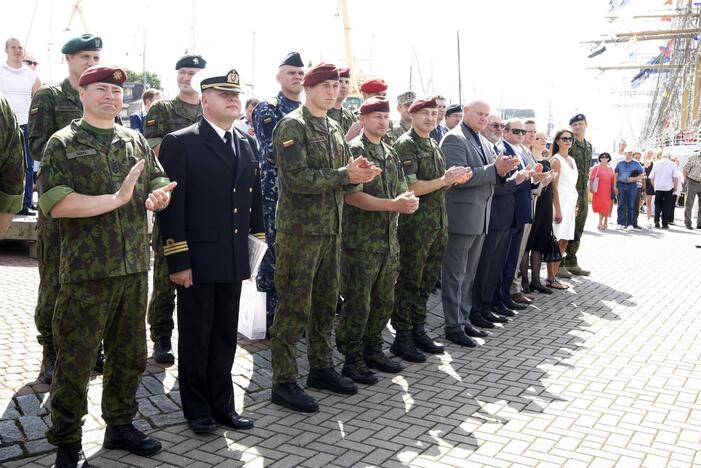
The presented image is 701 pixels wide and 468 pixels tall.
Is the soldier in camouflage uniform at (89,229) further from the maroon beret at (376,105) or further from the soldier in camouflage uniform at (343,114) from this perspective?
the soldier in camouflage uniform at (343,114)

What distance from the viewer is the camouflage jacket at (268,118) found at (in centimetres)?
629

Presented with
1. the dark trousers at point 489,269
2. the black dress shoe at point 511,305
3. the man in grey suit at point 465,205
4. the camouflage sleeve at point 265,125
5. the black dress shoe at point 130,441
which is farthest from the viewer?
the black dress shoe at point 511,305

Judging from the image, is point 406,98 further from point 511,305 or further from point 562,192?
→ point 511,305

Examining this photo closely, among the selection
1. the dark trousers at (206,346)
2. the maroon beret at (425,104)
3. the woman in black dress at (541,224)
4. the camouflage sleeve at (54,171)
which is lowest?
the dark trousers at (206,346)

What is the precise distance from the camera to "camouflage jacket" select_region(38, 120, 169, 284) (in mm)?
3727

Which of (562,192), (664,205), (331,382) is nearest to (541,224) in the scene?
(562,192)

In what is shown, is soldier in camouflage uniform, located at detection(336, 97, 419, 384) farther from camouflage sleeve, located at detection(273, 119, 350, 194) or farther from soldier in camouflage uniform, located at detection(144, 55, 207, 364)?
soldier in camouflage uniform, located at detection(144, 55, 207, 364)

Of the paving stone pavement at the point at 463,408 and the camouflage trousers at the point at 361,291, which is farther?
the camouflage trousers at the point at 361,291

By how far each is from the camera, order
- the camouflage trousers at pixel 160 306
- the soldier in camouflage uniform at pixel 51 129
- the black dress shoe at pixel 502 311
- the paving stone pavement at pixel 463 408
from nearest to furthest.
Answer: the paving stone pavement at pixel 463 408 → the soldier in camouflage uniform at pixel 51 129 → the camouflage trousers at pixel 160 306 → the black dress shoe at pixel 502 311

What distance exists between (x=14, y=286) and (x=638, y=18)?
5793cm

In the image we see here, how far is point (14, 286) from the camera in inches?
320

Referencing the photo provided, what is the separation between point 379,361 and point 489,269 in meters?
2.19

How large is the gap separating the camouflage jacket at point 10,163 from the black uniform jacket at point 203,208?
2.50 ft

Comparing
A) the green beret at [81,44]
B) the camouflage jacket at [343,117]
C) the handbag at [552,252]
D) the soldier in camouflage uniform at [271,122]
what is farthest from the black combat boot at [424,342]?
the green beret at [81,44]
